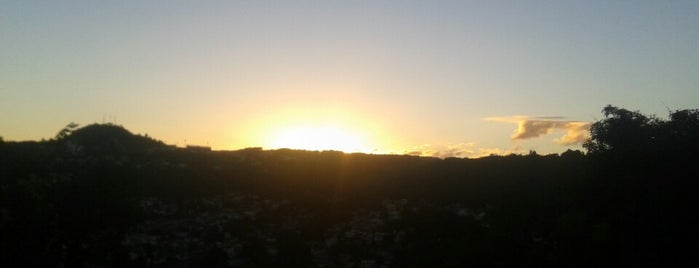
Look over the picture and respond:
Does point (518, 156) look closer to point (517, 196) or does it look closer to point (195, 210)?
point (517, 196)

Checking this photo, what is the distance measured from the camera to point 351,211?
24.7 metres

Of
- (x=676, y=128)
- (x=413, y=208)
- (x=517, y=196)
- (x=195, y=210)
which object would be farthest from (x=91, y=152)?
(x=676, y=128)

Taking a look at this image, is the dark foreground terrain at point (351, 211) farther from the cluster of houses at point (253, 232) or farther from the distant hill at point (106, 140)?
the distant hill at point (106, 140)

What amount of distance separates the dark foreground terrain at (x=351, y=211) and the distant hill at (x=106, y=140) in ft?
1.08

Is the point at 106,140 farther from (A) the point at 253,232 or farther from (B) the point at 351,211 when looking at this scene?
(B) the point at 351,211

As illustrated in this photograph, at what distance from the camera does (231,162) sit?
30250mm

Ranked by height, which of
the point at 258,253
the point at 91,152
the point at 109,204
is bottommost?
the point at 258,253

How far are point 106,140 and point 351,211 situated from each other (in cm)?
1413

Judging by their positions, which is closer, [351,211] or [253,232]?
[253,232]

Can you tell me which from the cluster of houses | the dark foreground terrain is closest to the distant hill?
the dark foreground terrain

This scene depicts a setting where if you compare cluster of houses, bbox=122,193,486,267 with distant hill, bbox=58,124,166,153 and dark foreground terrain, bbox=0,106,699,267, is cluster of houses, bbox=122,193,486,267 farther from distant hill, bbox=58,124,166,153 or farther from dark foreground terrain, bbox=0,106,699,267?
distant hill, bbox=58,124,166,153

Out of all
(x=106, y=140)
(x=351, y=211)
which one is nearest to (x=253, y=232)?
(x=351, y=211)

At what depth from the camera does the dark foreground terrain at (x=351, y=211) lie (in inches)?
784

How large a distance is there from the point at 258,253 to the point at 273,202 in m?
4.81
